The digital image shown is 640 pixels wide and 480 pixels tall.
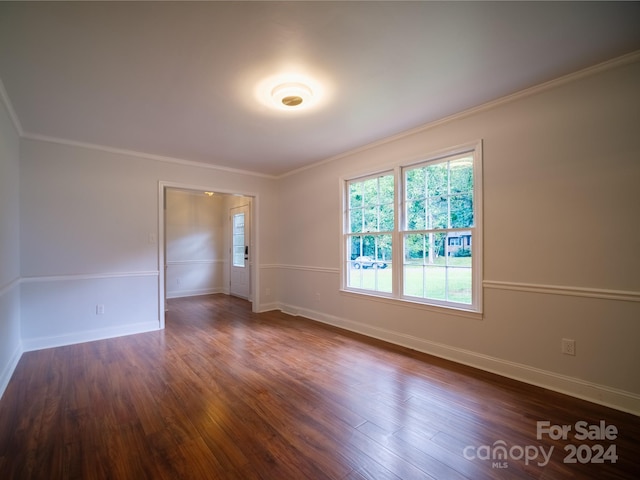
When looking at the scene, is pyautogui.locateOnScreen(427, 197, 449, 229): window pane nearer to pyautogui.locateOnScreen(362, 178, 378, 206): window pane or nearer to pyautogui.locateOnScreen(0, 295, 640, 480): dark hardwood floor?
pyautogui.locateOnScreen(362, 178, 378, 206): window pane

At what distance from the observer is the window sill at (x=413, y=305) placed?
2.97 metres

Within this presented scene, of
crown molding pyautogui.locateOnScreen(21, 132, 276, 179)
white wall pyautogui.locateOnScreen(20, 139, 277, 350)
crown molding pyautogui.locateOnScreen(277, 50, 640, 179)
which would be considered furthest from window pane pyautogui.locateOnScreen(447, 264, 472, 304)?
white wall pyautogui.locateOnScreen(20, 139, 277, 350)

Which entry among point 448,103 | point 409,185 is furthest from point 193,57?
point 409,185

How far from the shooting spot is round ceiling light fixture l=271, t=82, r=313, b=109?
2430 mm

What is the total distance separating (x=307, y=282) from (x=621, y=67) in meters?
4.22

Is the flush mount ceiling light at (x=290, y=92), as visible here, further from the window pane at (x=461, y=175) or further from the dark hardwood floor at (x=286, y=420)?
the dark hardwood floor at (x=286, y=420)

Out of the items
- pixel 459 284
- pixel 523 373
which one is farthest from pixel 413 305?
pixel 523 373

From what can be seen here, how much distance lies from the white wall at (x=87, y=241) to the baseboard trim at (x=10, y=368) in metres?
0.24

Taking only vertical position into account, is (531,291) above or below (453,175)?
below

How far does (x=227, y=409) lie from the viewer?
2.21 metres

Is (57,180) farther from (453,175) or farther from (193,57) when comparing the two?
(453,175)

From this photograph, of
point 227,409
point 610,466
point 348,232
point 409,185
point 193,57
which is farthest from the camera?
point 348,232

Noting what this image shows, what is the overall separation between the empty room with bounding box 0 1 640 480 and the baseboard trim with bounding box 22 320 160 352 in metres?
0.03

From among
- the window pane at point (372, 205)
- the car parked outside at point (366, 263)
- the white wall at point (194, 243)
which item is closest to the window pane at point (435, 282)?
the car parked outside at point (366, 263)
